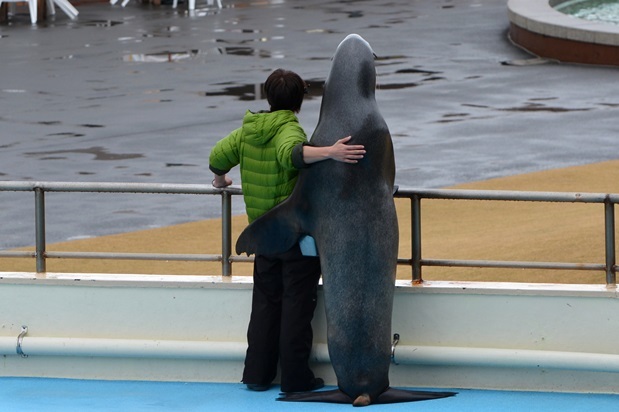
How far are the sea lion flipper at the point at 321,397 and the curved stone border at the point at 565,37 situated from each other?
17.4m

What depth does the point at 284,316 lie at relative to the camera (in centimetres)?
801

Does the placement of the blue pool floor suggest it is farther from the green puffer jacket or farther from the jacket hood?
the jacket hood

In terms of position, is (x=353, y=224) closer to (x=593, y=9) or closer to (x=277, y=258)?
(x=277, y=258)

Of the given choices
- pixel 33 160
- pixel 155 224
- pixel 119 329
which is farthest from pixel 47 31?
pixel 119 329

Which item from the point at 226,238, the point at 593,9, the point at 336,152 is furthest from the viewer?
the point at 593,9

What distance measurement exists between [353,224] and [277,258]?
0.48 metres

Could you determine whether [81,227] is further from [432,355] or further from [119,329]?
[432,355]

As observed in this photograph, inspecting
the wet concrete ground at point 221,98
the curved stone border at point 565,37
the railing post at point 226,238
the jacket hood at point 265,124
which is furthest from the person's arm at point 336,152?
the curved stone border at point 565,37

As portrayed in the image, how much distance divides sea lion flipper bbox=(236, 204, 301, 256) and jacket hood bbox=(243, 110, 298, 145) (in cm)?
41

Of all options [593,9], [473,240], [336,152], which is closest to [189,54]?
[593,9]

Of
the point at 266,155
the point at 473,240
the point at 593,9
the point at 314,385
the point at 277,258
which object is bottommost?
the point at 473,240

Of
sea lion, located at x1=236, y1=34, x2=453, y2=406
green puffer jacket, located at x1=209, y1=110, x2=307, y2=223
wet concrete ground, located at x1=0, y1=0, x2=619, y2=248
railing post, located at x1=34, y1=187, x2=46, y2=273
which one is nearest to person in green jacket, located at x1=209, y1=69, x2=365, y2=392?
green puffer jacket, located at x1=209, y1=110, x2=307, y2=223

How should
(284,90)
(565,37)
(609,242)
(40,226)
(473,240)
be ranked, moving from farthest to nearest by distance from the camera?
(565,37) < (473,240) < (40,226) < (609,242) < (284,90)

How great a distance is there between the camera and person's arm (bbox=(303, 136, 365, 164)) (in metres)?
7.68
